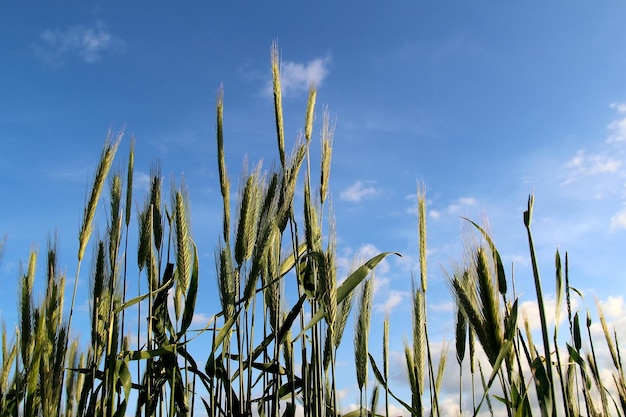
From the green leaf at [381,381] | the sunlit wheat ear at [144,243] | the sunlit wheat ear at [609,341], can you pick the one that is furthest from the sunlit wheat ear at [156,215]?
the sunlit wheat ear at [609,341]

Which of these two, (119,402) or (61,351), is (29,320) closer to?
(61,351)

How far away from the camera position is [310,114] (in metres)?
3.45

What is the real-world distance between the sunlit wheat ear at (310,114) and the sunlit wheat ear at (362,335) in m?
1.01

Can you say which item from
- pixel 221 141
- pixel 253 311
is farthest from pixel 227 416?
pixel 221 141

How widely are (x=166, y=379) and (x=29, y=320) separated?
786 mm

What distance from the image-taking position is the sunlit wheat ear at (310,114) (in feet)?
11.0

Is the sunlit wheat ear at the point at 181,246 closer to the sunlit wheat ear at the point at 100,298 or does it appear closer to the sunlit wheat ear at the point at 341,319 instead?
the sunlit wheat ear at the point at 100,298

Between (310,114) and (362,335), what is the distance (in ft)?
4.64

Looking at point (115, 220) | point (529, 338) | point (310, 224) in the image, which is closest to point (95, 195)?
point (115, 220)

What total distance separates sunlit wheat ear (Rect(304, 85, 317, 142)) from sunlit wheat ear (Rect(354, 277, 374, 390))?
101 centimetres

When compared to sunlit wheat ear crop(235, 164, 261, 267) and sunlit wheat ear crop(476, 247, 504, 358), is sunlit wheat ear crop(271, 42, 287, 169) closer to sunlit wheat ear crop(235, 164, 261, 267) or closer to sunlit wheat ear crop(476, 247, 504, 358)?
sunlit wheat ear crop(235, 164, 261, 267)

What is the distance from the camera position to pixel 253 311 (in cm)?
299

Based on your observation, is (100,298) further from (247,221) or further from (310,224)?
(310,224)

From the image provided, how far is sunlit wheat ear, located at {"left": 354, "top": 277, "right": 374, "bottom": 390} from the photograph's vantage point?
120 inches
